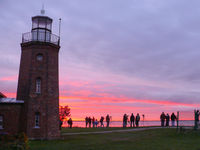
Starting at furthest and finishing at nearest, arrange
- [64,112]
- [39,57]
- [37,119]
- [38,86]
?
1. [64,112]
2. [39,57]
3. [38,86]
4. [37,119]

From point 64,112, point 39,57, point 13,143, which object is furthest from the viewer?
point 64,112

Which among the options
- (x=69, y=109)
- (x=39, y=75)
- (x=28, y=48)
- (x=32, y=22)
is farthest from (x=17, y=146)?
(x=69, y=109)

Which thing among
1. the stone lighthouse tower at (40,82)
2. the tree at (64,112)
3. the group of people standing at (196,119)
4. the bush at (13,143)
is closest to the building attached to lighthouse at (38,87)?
the stone lighthouse tower at (40,82)

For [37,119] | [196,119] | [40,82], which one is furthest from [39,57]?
[196,119]

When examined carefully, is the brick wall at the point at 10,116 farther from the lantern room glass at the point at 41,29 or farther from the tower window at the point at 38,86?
the lantern room glass at the point at 41,29

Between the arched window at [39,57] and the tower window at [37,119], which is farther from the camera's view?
the arched window at [39,57]

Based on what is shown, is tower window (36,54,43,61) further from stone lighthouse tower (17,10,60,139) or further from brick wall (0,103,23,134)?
brick wall (0,103,23,134)

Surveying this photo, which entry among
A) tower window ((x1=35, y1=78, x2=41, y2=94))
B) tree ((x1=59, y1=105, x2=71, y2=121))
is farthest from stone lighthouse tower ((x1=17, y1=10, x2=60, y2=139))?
tree ((x1=59, y1=105, x2=71, y2=121))

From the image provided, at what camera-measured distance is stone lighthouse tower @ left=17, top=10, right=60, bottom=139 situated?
2348 centimetres

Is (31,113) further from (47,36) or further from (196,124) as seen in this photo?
(196,124)

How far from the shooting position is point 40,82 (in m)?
24.3

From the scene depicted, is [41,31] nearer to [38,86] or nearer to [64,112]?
[38,86]

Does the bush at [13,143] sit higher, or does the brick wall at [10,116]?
the brick wall at [10,116]

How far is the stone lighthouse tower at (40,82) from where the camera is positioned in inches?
925
